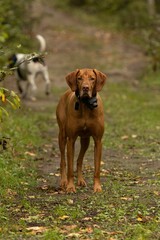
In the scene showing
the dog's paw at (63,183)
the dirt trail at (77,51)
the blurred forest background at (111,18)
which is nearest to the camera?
the dog's paw at (63,183)

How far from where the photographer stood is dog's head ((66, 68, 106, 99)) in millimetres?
8703

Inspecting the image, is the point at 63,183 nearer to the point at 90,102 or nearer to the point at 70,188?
the point at 70,188

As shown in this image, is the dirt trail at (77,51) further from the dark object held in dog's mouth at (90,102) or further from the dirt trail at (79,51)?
the dark object held in dog's mouth at (90,102)

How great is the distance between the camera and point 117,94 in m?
21.1

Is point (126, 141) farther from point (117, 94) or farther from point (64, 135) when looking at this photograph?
point (117, 94)

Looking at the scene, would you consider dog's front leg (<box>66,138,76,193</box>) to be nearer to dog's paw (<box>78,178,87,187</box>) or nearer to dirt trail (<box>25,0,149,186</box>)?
dog's paw (<box>78,178,87,187</box>)

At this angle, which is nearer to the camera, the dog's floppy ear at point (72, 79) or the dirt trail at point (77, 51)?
the dog's floppy ear at point (72, 79)

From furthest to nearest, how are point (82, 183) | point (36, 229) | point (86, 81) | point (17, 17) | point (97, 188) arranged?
1. point (17, 17)
2. point (82, 183)
3. point (97, 188)
4. point (86, 81)
5. point (36, 229)

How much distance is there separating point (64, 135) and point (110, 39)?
2596cm

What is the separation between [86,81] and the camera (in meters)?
8.74

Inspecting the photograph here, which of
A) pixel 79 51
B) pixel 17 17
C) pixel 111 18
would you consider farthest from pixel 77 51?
pixel 111 18

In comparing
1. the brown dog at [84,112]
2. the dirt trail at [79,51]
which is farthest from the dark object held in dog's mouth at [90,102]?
the dirt trail at [79,51]

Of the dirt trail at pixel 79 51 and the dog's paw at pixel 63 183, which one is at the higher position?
the dirt trail at pixel 79 51

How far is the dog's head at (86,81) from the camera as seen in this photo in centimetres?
870
